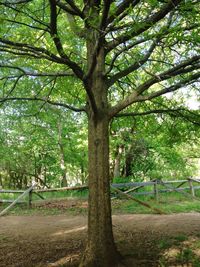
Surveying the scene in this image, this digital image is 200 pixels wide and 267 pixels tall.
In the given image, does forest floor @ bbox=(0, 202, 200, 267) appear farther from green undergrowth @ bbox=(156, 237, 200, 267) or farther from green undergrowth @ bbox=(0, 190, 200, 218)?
green undergrowth @ bbox=(0, 190, 200, 218)

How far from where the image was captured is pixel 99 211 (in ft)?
19.2

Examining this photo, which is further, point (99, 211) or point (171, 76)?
point (99, 211)

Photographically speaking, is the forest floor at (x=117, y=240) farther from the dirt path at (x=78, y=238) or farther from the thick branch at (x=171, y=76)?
the thick branch at (x=171, y=76)

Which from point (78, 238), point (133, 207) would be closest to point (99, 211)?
point (78, 238)

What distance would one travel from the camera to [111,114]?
639cm

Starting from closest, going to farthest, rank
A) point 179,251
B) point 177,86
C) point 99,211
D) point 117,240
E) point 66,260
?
point 99,211
point 177,86
point 66,260
point 179,251
point 117,240

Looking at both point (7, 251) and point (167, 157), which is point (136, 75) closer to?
point (7, 251)

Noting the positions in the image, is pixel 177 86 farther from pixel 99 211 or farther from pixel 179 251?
pixel 179 251

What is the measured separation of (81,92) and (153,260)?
532cm

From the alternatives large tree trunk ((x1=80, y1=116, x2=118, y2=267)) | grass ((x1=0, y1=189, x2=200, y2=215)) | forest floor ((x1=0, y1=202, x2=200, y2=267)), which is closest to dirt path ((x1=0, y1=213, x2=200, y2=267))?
forest floor ((x1=0, y1=202, x2=200, y2=267))

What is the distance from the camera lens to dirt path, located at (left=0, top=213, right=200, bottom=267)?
650 centimetres

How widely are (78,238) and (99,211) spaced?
253cm

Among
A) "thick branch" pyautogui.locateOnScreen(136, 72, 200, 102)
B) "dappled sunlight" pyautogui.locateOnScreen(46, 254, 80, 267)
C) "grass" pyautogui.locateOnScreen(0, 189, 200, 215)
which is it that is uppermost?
"thick branch" pyautogui.locateOnScreen(136, 72, 200, 102)

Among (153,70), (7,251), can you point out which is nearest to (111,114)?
(153,70)
